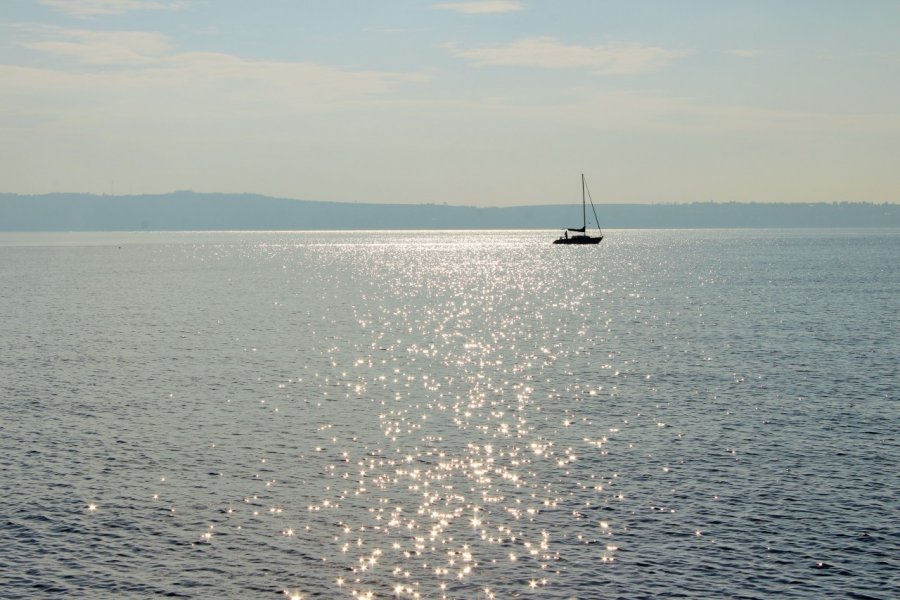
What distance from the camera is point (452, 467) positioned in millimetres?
49844

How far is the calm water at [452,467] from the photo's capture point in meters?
35.2

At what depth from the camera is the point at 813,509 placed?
41750 mm

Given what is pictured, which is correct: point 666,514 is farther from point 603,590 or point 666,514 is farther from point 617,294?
point 617,294

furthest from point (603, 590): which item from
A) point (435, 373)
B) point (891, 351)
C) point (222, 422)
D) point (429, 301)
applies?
point (429, 301)

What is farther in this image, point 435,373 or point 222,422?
point 435,373

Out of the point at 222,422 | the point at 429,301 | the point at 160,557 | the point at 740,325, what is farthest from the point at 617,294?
the point at 160,557

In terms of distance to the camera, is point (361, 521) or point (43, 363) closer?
point (361, 521)

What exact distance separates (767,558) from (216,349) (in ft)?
238

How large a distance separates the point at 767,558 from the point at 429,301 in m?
138

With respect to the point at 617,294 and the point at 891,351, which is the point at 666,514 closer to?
the point at 891,351

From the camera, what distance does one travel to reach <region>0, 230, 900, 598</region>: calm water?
115 ft

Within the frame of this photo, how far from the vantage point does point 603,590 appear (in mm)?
33281

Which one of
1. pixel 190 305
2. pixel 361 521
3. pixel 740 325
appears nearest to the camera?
pixel 361 521

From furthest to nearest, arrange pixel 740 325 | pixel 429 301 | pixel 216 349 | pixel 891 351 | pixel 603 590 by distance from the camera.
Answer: pixel 429 301 → pixel 740 325 → pixel 216 349 → pixel 891 351 → pixel 603 590
